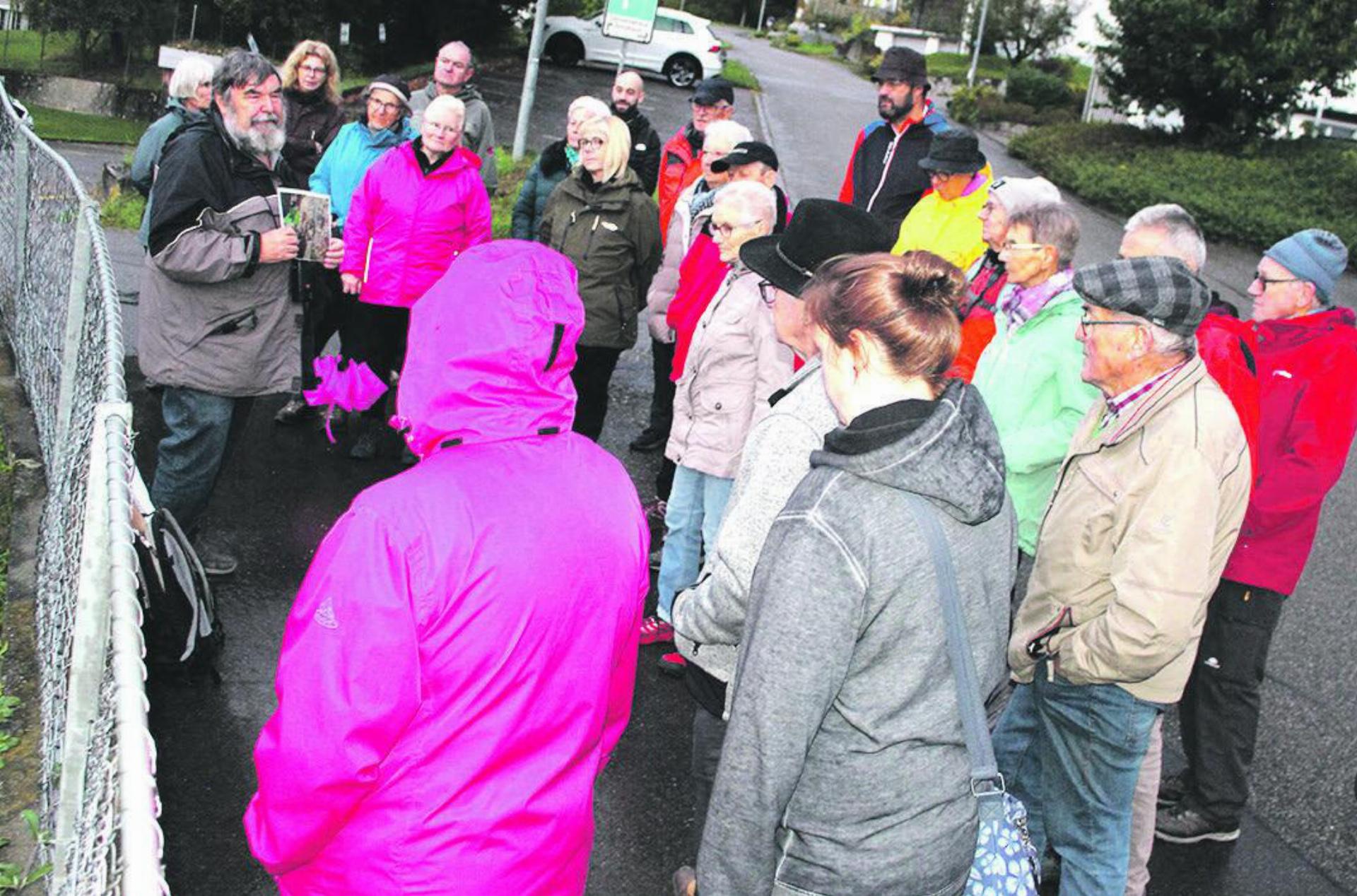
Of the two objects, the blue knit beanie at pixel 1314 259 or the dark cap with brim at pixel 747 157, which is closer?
the blue knit beanie at pixel 1314 259

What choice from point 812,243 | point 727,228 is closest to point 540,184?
point 727,228

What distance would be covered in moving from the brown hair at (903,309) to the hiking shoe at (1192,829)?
9.23ft

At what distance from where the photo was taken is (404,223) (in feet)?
21.6

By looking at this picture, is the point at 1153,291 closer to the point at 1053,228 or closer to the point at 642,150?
the point at 1053,228

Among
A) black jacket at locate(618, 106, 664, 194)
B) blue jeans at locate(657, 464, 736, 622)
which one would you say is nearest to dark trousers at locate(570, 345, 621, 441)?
blue jeans at locate(657, 464, 736, 622)

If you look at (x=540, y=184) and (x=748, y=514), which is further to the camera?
(x=540, y=184)

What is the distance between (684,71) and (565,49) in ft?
8.88

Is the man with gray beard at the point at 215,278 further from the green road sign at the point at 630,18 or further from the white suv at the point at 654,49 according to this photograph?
the white suv at the point at 654,49

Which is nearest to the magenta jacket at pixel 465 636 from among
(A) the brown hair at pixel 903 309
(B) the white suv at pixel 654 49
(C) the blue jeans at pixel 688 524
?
(A) the brown hair at pixel 903 309

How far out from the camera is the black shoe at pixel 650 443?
7.81 m

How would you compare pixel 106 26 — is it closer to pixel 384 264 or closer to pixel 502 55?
pixel 502 55

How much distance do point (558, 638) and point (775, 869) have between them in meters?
0.64

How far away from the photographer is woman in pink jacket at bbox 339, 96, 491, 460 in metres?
6.55

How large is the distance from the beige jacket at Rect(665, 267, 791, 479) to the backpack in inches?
74.6
